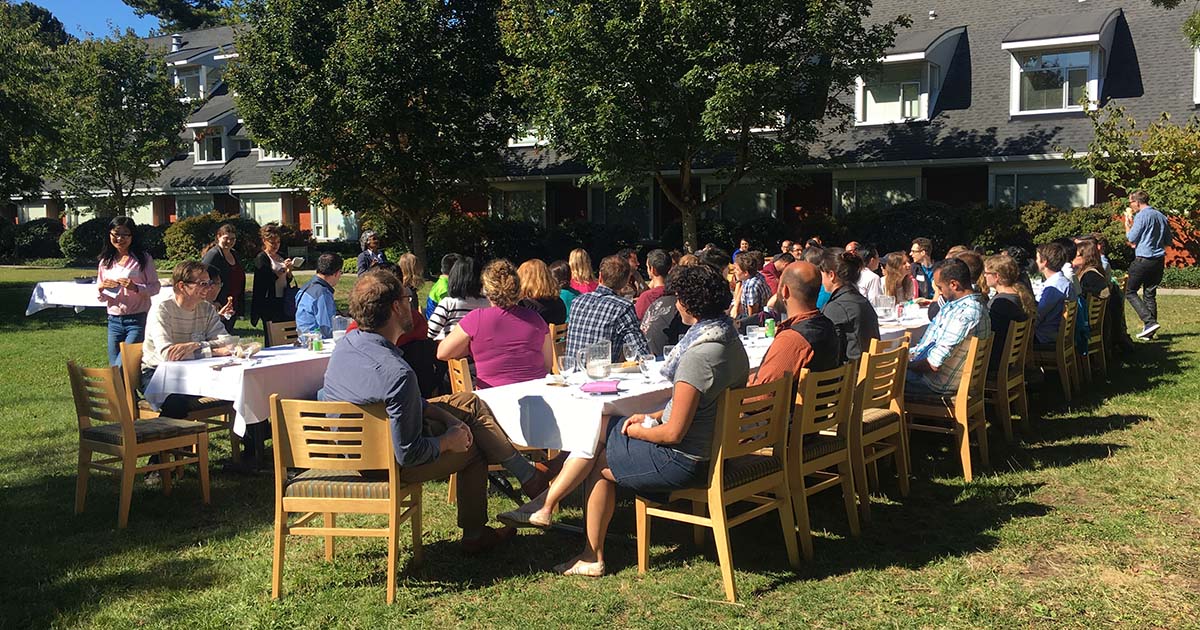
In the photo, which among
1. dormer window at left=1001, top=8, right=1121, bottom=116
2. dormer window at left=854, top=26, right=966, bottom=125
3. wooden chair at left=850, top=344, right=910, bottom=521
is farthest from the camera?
dormer window at left=854, top=26, right=966, bottom=125

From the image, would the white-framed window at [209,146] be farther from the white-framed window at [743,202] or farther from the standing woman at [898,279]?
the standing woman at [898,279]

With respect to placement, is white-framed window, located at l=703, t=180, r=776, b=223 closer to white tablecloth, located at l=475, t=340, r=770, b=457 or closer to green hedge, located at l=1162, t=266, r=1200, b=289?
green hedge, located at l=1162, t=266, r=1200, b=289

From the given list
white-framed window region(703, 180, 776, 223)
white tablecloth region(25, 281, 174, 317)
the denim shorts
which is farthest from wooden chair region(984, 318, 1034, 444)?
white-framed window region(703, 180, 776, 223)

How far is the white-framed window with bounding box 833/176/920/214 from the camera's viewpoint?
81.9ft

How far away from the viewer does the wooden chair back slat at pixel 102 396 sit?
5867 millimetres

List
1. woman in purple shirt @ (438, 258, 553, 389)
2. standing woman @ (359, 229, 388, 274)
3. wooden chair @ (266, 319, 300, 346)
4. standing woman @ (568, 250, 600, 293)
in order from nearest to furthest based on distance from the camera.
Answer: woman in purple shirt @ (438, 258, 553, 389)
wooden chair @ (266, 319, 300, 346)
standing woman @ (568, 250, 600, 293)
standing woman @ (359, 229, 388, 274)

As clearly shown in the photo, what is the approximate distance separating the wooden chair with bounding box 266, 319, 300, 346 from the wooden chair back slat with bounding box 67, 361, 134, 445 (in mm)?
1695

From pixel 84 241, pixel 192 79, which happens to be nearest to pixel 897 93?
pixel 84 241

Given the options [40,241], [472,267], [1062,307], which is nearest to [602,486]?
[472,267]

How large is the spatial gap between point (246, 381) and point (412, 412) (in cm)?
212

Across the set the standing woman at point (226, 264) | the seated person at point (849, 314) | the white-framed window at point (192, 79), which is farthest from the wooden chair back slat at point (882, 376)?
the white-framed window at point (192, 79)

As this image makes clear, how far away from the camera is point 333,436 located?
15.1 ft

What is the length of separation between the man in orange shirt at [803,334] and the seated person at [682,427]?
0.67m

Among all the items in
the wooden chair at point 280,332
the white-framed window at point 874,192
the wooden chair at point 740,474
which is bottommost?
the wooden chair at point 740,474
